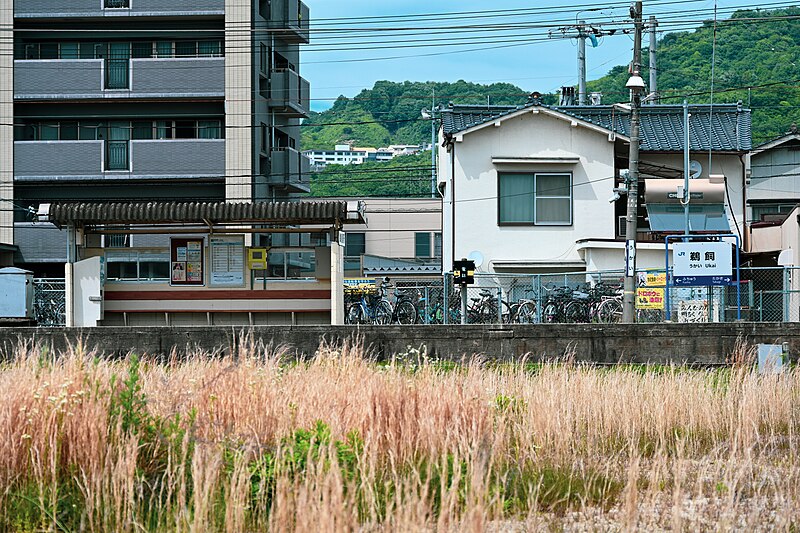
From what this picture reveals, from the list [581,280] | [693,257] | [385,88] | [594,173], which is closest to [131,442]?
[693,257]

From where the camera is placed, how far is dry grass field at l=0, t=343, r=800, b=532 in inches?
250

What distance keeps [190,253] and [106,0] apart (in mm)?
16999

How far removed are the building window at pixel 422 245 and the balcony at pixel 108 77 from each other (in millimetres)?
22008

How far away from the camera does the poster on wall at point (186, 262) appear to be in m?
22.3

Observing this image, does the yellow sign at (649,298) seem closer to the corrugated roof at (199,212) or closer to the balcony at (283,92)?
the corrugated roof at (199,212)

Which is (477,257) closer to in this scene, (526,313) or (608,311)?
(526,313)

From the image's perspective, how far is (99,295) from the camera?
2184cm

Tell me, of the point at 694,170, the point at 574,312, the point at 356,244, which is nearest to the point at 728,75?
A: the point at 356,244

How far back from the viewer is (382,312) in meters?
26.5

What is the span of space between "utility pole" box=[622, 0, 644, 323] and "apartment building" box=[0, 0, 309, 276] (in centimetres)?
1574

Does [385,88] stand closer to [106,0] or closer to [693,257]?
[106,0]

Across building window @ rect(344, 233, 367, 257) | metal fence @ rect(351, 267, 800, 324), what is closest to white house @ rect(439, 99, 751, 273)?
metal fence @ rect(351, 267, 800, 324)

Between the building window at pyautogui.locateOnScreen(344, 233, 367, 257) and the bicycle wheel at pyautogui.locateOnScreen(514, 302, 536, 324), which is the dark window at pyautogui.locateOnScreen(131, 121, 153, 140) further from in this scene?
the building window at pyautogui.locateOnScreen(344, 233, 367, 257)

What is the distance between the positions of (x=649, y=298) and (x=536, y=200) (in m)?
7.29
